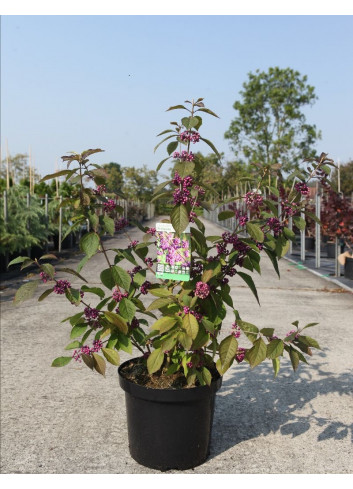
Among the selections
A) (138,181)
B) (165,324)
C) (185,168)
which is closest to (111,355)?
(165,324)

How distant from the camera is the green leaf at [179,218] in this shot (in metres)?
1.96

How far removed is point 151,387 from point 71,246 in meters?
13.9

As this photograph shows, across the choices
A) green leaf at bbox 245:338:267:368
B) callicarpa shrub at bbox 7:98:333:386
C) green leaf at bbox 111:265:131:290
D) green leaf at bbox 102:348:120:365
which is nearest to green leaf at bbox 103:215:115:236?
callicarpa shrub at bbox 7:98:333:386

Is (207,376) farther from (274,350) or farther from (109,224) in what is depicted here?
(109,224)

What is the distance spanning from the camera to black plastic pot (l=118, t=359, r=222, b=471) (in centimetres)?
237

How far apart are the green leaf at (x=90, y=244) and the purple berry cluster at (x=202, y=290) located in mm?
482

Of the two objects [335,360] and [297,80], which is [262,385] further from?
[297,80]

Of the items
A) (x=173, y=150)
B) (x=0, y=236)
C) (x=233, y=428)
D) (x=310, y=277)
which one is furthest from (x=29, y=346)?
(x=310, y=277)

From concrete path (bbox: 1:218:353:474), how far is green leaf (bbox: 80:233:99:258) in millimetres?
1202

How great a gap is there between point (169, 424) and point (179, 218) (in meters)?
1.11

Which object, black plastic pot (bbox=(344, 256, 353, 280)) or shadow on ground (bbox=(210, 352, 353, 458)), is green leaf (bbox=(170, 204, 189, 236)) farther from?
Result: black plastic pot (bbox=(344, 256, 353, 280))

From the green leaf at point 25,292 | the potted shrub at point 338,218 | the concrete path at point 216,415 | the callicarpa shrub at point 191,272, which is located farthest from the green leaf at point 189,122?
the potted shrub at point 338,218

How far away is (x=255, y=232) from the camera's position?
6.91 feet

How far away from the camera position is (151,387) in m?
2.40
